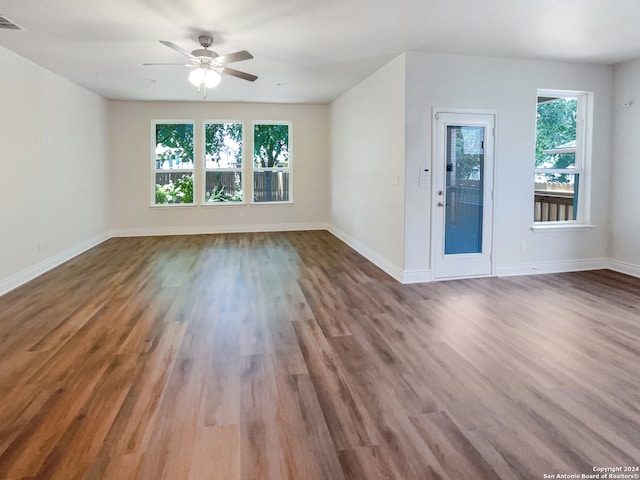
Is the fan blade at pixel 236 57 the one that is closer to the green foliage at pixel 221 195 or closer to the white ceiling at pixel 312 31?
the white ceiling at pixel 312 31

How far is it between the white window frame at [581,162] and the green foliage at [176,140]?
21.1 feet

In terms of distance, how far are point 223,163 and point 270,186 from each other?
1.10 m

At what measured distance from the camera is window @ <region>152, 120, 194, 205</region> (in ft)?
28.2

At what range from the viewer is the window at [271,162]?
898 centimetres

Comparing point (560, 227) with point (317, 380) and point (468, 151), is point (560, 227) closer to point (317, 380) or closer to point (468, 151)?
point (468, 151)

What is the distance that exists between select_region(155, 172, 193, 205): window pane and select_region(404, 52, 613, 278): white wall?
5.43 m

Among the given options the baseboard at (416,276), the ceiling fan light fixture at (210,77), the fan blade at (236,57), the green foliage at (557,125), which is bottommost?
the baseboard at (416,276)

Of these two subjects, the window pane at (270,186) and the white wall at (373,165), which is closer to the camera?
the white wall at (373,165)

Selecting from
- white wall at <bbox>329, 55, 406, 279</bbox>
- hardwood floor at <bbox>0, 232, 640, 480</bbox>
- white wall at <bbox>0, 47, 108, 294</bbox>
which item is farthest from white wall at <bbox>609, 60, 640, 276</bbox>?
white wall at <bbox>0, 47, 108, 294</bbox>

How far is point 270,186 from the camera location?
360 inches

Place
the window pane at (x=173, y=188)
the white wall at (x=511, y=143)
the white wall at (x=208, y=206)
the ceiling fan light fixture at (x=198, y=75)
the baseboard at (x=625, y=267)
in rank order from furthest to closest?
the window pane at (x=173, y=188), the white wall at (x=208, y=206), the baseboard at (x=625, y=267), the white wall at (x=511, y=143), the ceiling fan light fixture at (x=198, y=75)

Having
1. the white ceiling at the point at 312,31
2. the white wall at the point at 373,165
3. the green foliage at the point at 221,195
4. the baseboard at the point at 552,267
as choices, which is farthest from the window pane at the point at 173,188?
the baseboard at the point at 552,267

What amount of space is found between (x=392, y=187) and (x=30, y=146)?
454 cm

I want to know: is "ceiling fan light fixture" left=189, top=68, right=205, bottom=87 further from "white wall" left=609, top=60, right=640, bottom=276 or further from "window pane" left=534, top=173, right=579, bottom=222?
"white wall" left=609, top=60, right=640, bottom=276
